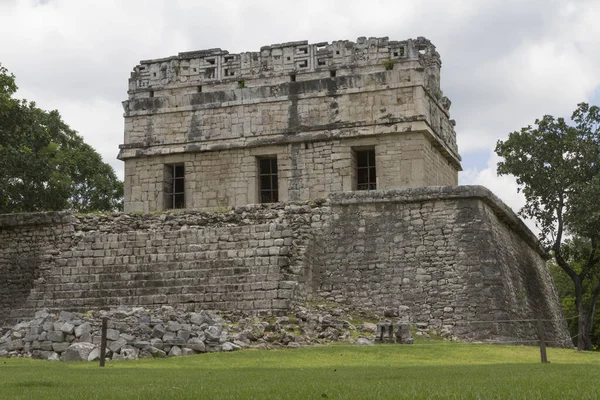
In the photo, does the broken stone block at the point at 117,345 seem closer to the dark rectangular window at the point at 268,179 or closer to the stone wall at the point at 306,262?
the stone wall at the point at 306,262

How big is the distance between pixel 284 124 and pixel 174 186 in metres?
3.55

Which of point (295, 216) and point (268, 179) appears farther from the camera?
point (268, 179)

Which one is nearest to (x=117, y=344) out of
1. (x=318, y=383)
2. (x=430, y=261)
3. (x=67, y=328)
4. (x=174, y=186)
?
(x=67, y=328)

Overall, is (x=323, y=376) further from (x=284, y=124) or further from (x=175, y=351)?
(x=284, y=124)

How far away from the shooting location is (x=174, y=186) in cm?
2412

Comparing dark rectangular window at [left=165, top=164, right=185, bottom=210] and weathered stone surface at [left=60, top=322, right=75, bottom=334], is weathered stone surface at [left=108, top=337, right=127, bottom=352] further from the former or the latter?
dark rectangular window at [left=165, top=164, right=185, bottom=210]

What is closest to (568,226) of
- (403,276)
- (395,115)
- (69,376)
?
(395,115)

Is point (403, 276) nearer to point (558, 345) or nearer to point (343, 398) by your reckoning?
point (558, 345)

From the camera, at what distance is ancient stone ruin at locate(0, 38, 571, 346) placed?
58.4ft

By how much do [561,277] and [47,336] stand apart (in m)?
26.5

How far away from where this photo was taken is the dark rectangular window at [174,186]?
2381 cm

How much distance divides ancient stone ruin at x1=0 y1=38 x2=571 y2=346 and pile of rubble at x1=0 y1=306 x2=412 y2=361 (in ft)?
2.92

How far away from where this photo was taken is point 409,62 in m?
Result: 22.4

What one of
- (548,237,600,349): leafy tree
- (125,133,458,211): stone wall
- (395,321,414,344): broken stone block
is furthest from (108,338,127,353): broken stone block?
(548,237,600,349): leafy tree
